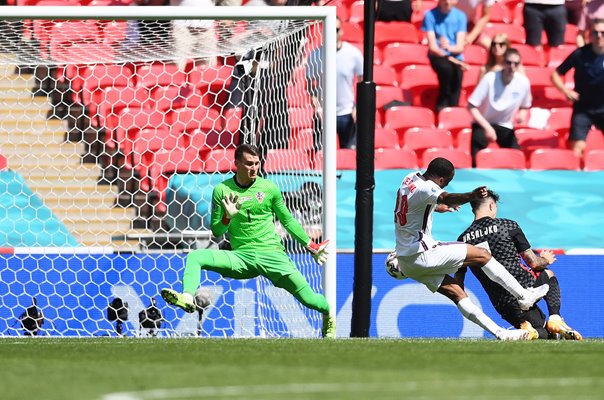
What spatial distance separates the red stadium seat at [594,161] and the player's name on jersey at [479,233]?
4.92 m

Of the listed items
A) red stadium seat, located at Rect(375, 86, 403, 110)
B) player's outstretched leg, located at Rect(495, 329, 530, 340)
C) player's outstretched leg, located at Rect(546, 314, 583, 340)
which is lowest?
player's outstretched leg, located at Rect(546, 314, 583, 340)

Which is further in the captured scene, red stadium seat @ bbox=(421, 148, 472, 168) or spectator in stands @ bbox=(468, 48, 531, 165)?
spectator in stands @ bbox=(468, 48, 531, 165)

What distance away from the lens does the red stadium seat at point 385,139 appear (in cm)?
1492

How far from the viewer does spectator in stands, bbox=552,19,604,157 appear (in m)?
Result: 15.8

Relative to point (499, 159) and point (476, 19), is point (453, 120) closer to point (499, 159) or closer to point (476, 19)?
point (499, 159)

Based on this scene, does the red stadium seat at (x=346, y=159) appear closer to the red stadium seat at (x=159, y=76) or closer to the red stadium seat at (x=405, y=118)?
the red stadium seat at (x=405, y=118)

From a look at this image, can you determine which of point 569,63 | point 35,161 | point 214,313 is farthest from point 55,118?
point 569,63

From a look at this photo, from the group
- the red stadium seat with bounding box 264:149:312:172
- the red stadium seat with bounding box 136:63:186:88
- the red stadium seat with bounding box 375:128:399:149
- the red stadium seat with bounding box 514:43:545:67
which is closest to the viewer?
the red stadium seat with bounding box 264:149:312:172

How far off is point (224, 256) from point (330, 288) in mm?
941

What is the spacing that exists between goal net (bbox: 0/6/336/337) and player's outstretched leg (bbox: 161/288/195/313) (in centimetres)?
162

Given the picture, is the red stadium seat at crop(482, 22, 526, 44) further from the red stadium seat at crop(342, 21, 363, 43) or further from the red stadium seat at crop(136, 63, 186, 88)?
the red stadium seat at crop(136, 63, 186, 88)

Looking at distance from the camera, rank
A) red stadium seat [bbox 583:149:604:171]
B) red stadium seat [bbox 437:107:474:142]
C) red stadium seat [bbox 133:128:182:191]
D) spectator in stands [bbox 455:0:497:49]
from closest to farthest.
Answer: red stadium seat [bbox 133:128:182:191], red stadium seat [bbox 583:149:604:171], red stadium seat [bbox 437:107:474:142], spectator in stands [bbox 455:0:497:49]

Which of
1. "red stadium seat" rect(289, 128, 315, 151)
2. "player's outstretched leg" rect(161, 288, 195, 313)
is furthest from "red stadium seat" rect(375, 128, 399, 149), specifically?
"player's outstretched leg" rect(161, 288, 195, 313)

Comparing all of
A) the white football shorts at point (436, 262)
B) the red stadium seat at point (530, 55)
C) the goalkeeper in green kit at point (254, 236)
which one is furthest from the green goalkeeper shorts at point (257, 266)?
the red stadium seat at point (530, 55)
